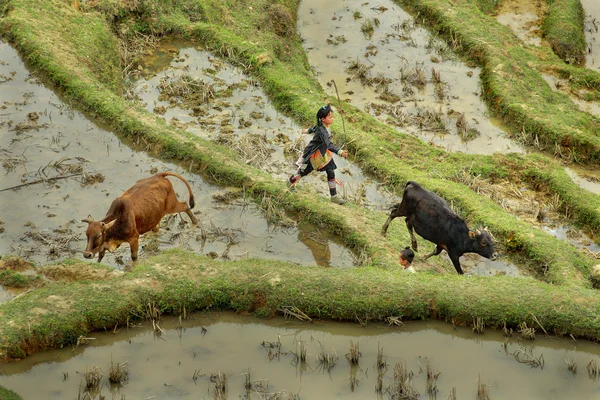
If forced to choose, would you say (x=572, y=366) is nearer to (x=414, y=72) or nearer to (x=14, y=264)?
(x=14, y=264)

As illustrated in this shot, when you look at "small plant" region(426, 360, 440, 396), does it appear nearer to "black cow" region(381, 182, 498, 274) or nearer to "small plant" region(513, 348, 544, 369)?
"small plant" region(513, 348, 544, 369)

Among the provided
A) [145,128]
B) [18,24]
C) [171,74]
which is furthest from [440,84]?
[18,24]

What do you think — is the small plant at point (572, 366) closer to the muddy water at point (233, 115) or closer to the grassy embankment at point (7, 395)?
the muddy water at point (233, 115)

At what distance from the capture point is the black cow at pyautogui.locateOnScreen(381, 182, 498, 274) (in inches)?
454

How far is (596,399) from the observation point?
30.4 feet

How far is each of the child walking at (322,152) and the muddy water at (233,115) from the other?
2.93 ft

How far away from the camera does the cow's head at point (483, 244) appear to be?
11492 mm

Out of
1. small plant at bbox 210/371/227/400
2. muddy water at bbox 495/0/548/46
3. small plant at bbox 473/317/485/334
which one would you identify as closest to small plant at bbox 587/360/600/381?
small plant at bbox 473/317/485/334

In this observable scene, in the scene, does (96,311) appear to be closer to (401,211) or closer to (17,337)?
(17,337)

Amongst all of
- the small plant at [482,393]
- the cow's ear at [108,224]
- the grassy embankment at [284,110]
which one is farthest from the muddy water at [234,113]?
the cow's ear at [108,224]

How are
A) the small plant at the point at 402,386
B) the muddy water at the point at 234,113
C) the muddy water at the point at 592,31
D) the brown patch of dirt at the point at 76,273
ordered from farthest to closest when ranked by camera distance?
the muddy water at the point at 592,31 < the muddy water at the point at 234,113 < the brown patch of dirt at the point at 76,273 < the small plant at the point at 402,386

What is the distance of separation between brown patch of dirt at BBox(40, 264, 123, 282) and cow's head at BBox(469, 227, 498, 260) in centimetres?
523

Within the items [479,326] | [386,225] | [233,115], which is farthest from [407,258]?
[233,115]

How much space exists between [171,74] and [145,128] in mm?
3234
